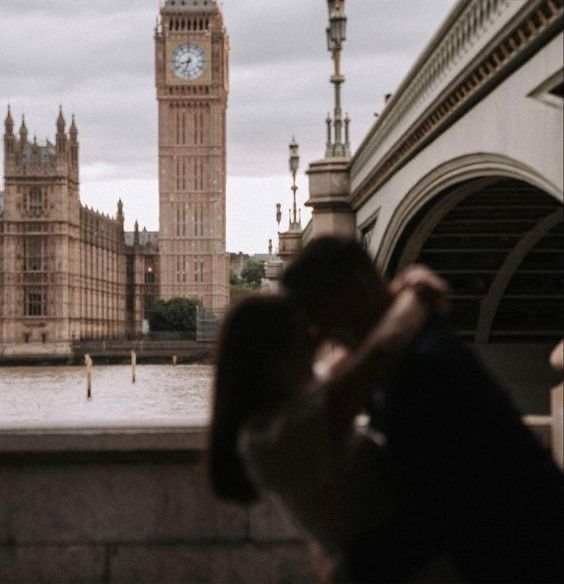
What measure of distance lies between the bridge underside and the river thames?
14078 millimetres

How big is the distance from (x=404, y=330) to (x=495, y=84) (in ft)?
20.4

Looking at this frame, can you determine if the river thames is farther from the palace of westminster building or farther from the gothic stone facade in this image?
the palace of westminster building

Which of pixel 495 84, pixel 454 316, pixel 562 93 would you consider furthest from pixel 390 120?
pixel 454 316

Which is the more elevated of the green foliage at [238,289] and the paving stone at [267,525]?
the green foliage at [238,289]

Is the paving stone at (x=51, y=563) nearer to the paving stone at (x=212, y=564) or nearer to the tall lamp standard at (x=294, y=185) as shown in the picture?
the paving stone at (x=212, y=564)

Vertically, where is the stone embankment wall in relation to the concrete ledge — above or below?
below

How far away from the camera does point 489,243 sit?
56.6 ft

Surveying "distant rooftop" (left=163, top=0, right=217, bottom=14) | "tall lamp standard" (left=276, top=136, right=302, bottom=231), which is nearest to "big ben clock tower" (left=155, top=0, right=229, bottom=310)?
"distant rooftop" (left=163, top=0, right=217, bottom=14)

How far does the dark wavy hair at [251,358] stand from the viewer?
2.31 meters

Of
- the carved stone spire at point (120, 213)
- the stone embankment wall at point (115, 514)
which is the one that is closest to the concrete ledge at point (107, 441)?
the stone embankment wall at point (115, 514)

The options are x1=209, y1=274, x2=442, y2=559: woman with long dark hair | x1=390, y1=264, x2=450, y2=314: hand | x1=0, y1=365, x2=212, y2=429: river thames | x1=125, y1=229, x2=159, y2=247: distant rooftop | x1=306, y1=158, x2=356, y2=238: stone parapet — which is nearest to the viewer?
x1=209, y1=274, x2=442, y2=559: woman with long dark hair

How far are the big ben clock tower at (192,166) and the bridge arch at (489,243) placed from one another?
9454 cm

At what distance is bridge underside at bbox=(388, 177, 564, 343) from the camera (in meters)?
13.8

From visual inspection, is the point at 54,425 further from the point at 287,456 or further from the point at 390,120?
the point at 390,120
